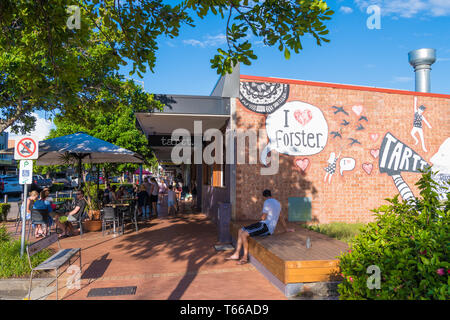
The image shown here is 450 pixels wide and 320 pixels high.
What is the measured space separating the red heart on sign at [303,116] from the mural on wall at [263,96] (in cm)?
58

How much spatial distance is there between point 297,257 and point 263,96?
586 cm

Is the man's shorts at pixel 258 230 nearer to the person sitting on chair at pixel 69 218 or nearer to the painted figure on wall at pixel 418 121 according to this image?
the person sitting on chair at pixel 69 218

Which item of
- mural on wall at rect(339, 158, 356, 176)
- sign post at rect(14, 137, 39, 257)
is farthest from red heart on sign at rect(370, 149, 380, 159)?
sign post at rect(14, 137, 39, 257)

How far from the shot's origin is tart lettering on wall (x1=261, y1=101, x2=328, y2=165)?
381 inches

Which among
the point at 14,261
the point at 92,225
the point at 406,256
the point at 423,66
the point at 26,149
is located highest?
the point at 423,66

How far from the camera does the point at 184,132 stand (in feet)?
43.7

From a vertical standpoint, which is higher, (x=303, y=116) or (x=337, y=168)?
(x=303, y=116)

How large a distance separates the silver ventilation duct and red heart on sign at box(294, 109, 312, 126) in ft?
26.5

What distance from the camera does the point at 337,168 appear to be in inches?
395

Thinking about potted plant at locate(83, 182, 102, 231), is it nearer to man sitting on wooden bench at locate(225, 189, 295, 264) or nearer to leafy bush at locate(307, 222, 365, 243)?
man sitting on wooden bench at locate(225, 189, 295, 264)

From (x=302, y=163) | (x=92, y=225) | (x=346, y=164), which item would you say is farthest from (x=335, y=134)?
(x=92, y=225)

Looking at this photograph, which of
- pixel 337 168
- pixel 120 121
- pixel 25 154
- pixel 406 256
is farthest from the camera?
pixel 120 121

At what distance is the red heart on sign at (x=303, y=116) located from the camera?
9844mm

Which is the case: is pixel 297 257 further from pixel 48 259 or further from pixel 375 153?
pixel 375 153
